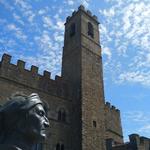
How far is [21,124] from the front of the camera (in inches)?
93.7

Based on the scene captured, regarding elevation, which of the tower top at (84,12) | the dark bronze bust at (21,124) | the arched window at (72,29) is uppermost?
the tower top at (84,12)

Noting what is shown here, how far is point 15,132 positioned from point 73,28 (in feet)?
67.5

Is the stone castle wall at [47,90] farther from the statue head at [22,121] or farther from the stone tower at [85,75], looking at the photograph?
the statue head at [22,121]

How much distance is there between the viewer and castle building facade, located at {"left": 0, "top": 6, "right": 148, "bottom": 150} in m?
15.8

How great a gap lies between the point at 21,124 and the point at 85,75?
1644 centimetres

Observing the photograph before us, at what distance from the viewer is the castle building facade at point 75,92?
1578 cm

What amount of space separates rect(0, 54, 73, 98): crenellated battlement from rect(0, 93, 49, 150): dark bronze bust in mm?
12978

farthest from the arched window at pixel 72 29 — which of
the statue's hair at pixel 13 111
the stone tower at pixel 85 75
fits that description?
the statue's hair at pixel 13 111

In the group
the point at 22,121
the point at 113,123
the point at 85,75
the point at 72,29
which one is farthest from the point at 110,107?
the point at 22,121

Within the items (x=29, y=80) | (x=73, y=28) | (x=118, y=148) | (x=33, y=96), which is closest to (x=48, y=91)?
(x=29, y=80)

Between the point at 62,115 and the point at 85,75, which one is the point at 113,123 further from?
the point at 62,115

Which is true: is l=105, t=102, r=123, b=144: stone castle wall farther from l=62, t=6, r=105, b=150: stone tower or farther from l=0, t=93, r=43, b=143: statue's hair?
l=0, t=93, r=43, b=143: statue's hair

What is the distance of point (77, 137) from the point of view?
1650 centimetres

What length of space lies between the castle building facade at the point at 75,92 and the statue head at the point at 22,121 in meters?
12.1
